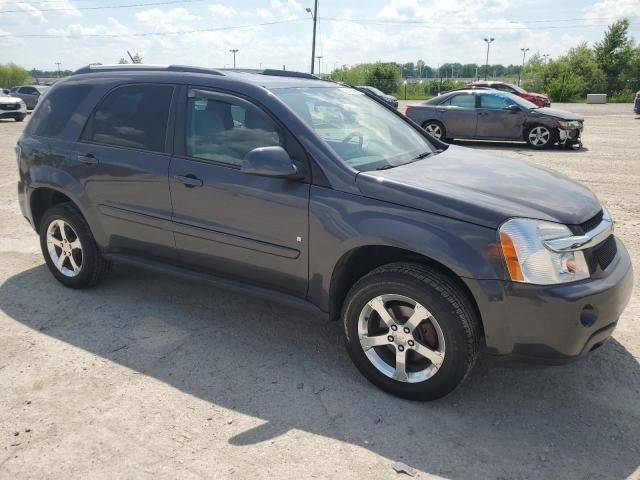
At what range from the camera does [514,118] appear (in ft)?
42.9

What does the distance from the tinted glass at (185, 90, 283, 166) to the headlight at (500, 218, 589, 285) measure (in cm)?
147

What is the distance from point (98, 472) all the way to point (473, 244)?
2068mm

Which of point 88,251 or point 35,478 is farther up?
point 88,251

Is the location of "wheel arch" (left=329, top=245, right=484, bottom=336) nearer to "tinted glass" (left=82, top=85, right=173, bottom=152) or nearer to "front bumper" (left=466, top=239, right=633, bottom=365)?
"front bumper" (left=466, top=239, right=633, bottom=365)

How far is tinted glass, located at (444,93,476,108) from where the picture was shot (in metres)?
13.6

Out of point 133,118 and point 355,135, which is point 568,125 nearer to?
point 355,135

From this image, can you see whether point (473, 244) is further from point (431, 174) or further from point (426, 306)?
point (431, 174)

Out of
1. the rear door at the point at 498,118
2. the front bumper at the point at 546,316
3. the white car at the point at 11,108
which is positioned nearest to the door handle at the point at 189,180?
the front bumper at the point at 546,316

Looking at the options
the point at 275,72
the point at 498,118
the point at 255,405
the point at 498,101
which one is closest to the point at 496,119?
the point at 498,118

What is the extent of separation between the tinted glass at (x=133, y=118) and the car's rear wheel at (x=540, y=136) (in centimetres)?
1102

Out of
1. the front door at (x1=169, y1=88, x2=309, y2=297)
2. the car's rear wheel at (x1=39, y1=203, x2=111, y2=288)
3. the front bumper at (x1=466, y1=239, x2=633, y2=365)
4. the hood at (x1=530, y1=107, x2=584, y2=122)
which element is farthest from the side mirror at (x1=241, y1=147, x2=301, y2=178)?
the hood at (x1=530, y1=107, x2=584, y2=122)

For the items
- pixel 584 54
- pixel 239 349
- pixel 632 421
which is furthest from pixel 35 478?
pixel 584 54

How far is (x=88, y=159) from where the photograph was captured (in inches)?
165

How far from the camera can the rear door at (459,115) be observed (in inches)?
532
